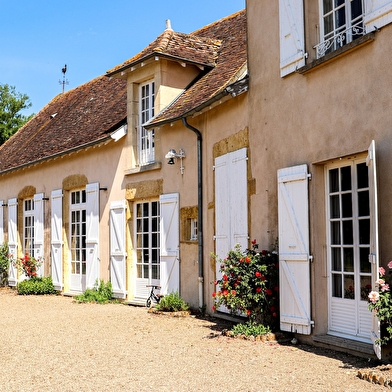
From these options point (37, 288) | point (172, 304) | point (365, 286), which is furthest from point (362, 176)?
point (37, 288)

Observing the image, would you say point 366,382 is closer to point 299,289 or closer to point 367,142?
point 299,289

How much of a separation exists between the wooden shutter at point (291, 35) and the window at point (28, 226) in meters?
9.65

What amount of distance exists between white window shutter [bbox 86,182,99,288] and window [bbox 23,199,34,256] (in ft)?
11.0

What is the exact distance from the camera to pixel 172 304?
928cm

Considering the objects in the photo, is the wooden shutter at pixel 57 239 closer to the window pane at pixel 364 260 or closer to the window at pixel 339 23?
the window at pixel 339 23

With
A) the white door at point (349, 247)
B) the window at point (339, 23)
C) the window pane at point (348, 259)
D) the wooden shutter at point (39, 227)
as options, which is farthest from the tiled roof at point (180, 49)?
the window pane at point (348, 259)

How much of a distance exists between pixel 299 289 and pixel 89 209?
21.3 ft

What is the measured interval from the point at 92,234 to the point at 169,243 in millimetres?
2822

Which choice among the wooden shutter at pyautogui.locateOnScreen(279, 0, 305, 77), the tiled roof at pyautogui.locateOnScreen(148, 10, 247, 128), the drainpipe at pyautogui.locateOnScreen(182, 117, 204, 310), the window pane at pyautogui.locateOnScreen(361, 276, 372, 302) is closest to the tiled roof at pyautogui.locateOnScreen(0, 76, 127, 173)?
the tiled roof at pyautogui.locateOnScreen(148, 10, 247, 128)

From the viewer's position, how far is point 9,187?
15.9 metres

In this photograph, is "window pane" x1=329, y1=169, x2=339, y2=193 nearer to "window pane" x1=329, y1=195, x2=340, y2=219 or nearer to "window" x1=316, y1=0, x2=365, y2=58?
"window pane" x1=329, y1=195, x2=340, y2=219

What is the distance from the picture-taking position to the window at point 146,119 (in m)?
10.8

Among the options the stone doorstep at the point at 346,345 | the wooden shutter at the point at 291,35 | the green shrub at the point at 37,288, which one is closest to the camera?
the stone doorstep at the point at 346,345

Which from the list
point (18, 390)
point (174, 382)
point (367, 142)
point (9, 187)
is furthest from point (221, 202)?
point (9, 187)
